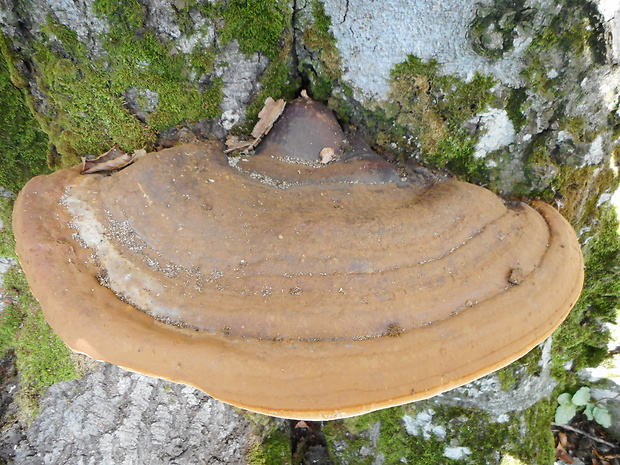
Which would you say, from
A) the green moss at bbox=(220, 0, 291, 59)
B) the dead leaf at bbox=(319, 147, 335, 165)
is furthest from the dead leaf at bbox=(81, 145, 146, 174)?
the dead leaf at bbox=(319, 147, 335, 165)

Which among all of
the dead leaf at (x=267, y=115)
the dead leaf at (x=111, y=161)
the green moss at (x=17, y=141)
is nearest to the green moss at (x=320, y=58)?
the dead leaf at (x=267, y=115)

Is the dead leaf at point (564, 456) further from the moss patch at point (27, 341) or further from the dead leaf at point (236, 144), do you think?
the moss patch at point (27, 341)

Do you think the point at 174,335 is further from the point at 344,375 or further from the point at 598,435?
the point at 598,435

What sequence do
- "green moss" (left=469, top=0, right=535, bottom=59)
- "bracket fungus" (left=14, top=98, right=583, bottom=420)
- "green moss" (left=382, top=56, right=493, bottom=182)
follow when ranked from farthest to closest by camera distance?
"green moss" (left=382, top=56, right=493, bottom=182) < "green moss" (left=469, top=0, right=535, bottom=59) < "bracket fungus" (left=14, top=98, right=583, bottom=420)

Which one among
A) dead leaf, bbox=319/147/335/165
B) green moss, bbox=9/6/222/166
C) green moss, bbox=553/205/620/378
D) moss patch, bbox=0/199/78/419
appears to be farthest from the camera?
moss patch, bbox=0/199/78/419

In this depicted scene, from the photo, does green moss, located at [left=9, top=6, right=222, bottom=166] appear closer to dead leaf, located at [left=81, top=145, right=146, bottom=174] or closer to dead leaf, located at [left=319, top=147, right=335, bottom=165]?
dead leaf, located at [left=81, top=145, right=146, bottom=174]

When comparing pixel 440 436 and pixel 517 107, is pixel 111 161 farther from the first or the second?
pixel 440 436

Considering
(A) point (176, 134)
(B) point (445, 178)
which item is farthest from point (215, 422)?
(B) point (445, 178)
